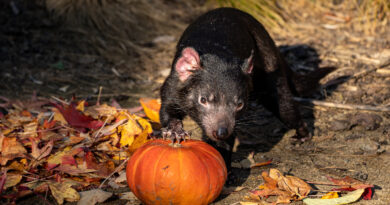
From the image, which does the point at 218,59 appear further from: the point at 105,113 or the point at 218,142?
the point at 105,113

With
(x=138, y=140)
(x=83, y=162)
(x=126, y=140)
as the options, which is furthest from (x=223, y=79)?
(x=83, y=162)

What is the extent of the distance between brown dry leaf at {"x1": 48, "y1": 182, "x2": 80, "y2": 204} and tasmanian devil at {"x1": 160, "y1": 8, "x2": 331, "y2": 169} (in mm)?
730

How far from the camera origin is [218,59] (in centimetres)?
321

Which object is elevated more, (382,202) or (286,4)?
(286,4)

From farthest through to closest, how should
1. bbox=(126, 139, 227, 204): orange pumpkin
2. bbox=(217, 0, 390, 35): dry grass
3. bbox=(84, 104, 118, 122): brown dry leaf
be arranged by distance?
bbox=(217, 0, 390, 35): dry grass → bbox=(84, 104, 118, 122): brown dry leaf → bbox=(126, 139, 227, 204): orange pumpkin

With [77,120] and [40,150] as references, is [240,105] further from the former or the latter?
[40,150]

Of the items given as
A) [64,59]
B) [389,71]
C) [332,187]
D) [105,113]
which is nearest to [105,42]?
[64,59]

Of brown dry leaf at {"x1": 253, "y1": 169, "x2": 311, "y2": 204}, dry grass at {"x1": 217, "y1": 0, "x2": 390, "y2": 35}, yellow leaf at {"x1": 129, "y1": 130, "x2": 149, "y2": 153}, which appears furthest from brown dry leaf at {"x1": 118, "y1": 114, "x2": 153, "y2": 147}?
dry grass at {"x1": 217, "y1": 0, "x2": 390, "y2": 35}

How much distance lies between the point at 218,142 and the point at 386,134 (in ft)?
5.48

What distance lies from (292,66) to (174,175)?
354cm

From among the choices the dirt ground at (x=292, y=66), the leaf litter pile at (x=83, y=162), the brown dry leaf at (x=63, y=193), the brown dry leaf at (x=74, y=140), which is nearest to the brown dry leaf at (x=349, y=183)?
the leaf litter pile at (x=83, y=162)

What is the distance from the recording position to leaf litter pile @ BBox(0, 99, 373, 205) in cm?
277

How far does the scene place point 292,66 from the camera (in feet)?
18.5

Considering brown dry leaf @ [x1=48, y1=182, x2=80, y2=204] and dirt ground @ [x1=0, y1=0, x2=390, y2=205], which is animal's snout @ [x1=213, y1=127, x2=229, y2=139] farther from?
brown dry leaf @ [x1=48, y1=182, x2=80, y2=204]
